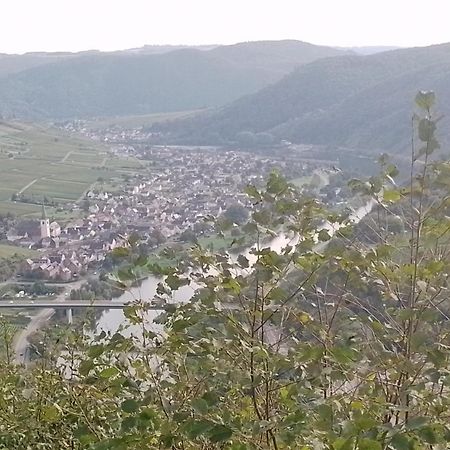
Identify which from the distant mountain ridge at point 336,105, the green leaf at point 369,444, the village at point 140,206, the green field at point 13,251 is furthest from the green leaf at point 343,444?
the distant mountain ridge at point 336,105

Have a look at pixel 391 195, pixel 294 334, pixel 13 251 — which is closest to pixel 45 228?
pixel 13 251

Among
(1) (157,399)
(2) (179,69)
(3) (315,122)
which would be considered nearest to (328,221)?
(1) (157,399)

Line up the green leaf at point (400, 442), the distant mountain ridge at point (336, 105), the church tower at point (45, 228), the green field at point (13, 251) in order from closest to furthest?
the green leaf at point (400, 442) → the green field at point (13, 251) → the church tower at point (45, 228) → the distant mountain ridge at point (336, 105)

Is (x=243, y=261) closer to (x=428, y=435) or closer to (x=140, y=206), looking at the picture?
(x=428, y=435)

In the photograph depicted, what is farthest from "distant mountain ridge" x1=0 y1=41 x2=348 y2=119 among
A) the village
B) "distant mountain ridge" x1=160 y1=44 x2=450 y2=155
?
the village

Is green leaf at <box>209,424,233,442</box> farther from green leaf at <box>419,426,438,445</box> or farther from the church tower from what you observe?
the church tower

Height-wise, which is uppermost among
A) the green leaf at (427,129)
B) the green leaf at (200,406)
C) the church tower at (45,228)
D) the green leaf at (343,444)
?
the green leaf at (427,129)

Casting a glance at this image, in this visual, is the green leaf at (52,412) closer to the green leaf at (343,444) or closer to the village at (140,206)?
the green leaf at (343,444)
